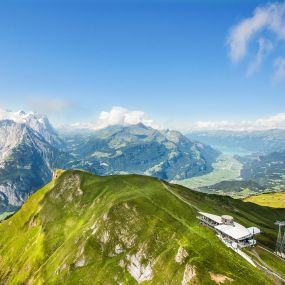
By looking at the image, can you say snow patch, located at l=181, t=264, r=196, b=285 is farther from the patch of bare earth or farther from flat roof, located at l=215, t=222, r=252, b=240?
flat roof, located at l=215, t=222, r=252, b=240

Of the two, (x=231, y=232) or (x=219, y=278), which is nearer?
(x=219, y=278)

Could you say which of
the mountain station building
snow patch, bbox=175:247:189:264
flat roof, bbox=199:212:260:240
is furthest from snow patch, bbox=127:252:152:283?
flat roof, bbox=199:212:260:240

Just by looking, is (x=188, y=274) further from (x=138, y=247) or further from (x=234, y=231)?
(x=138, y=247)

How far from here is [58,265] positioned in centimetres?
17138

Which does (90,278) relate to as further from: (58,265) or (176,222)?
(176,222)

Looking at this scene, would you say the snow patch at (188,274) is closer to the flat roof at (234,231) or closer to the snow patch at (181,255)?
the snow patch at (181,255)

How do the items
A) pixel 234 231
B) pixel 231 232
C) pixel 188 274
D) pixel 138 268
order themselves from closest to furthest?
1. pixel 188 274
2. pixel 138 268
3. pixel 231 232
4. pixel 234 231

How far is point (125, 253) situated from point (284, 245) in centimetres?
8953

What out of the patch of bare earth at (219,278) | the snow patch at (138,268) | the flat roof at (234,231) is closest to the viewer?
the patch of bare earth at (219,278)

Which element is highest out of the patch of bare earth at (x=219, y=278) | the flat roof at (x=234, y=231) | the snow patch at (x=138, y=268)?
the flat roof at (x=234, y=231)

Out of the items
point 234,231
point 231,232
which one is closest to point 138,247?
point 231,232

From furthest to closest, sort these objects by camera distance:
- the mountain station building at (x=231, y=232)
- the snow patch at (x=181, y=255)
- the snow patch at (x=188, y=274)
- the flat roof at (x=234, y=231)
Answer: the flat roof at (x=234, y=231) < the mountain station building at (x=231, y=232) < the snow patch at (x=181, y=255) < the snow patch at (x=188, y=274)

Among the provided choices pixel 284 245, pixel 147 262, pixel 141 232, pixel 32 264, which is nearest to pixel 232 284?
pixel 147 262

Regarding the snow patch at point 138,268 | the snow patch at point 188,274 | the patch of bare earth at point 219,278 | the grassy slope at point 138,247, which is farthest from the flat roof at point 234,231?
the snow patch at point 138,268
